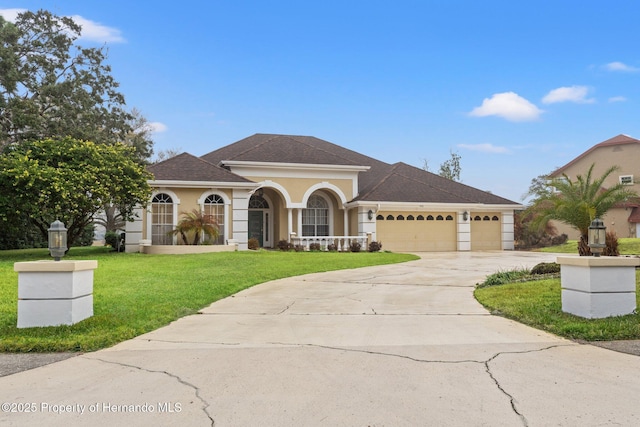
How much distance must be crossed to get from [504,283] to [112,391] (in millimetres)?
10055

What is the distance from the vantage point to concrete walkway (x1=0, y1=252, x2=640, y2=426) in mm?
4035

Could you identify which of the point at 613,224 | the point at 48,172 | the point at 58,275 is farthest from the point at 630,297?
the point at 613,224

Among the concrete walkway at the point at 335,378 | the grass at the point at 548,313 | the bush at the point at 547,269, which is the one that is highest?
the bush at the point at 547,269

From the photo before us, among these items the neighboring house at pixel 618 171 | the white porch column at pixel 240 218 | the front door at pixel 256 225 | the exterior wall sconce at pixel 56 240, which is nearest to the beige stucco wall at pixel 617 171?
the neighboring house at pixel 618 171

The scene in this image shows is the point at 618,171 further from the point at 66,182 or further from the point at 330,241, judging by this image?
the point at 66,182

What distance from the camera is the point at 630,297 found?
7.67m

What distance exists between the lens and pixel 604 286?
7.57 m

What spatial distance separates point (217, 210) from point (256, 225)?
17.7 ft

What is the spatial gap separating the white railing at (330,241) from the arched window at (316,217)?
1.82 m

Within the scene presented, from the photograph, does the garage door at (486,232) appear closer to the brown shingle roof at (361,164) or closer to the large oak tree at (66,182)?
the brown shingle roof at (361,164)

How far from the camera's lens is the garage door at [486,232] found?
30.0 meters

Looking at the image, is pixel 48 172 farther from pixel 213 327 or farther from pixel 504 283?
pixel 504 283

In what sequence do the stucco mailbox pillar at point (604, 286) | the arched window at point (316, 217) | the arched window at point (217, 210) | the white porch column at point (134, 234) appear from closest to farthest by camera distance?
the stucco mailbox pillar at point (604, 286), the white porch column at point (134, 234), the arched window at point (217, 210), the arched window at point (316, 217)

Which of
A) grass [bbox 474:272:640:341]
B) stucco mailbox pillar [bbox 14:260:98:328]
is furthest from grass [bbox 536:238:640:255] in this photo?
stucco mailbox pillar [bbox 14:260:98:328]
